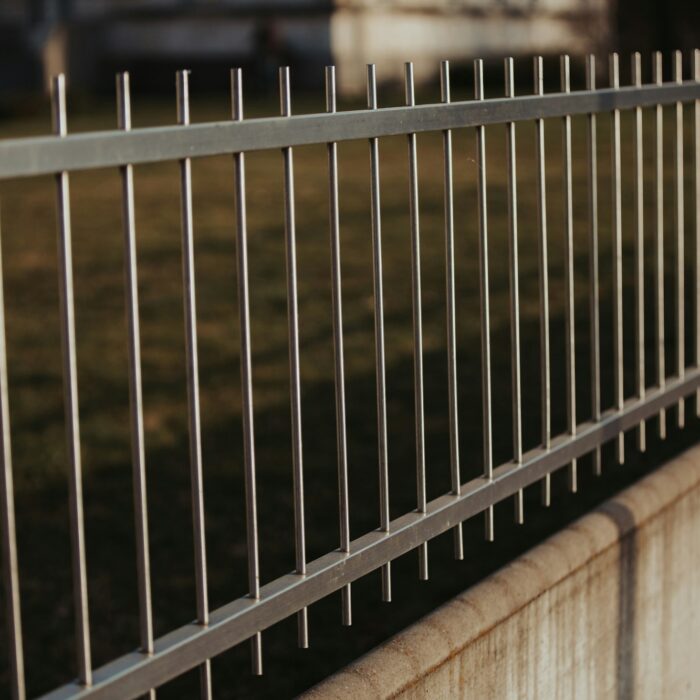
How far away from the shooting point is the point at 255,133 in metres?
2.64

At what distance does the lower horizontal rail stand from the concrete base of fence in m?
0.16

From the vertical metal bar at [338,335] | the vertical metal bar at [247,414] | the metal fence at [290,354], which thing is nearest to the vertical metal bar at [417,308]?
the metal fence at [290,354]

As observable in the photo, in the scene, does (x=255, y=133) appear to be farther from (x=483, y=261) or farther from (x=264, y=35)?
(x=264, y=35)

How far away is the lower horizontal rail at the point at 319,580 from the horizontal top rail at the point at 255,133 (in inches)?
30.3

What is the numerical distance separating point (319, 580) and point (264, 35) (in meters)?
34.4

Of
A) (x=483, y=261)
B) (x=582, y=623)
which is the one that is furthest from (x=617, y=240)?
(x=582, y=623)

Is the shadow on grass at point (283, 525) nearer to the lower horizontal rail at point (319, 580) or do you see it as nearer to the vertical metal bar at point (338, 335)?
the lower horizontal rail at point (319, 580)

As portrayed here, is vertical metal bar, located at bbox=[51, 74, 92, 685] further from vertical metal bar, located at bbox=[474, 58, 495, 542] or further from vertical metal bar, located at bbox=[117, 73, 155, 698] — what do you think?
vertical metal bar, located at bbox=[474, 58, 495, 542]

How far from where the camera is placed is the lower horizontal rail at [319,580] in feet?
8.13

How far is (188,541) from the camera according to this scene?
20.2ft

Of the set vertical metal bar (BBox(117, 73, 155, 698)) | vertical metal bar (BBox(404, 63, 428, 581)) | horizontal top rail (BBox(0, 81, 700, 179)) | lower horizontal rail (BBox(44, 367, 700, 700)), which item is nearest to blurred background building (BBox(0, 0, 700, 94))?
lower horizontal rail (BBox(44, 367, 700, 700))

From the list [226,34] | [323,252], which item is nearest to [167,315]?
[323,252]

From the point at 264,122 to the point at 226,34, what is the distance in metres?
37.0

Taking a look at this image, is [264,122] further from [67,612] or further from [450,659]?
[67,612]
